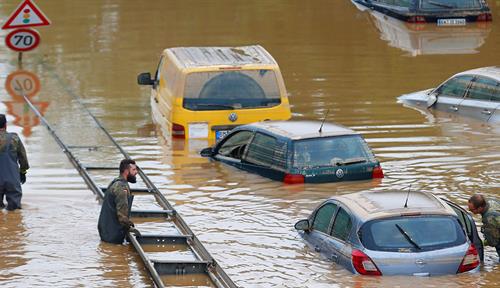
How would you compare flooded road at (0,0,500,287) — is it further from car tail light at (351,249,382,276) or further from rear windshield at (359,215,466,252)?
rear windshield at (359,215,466,252)

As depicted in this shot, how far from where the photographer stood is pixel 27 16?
3238 centimetres

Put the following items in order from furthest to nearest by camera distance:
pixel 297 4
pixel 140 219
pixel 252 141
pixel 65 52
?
pixel 297 4
pixel 65 52
pixel 252 141
pixel 140 219

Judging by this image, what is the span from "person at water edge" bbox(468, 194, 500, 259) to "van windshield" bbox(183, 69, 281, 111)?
9392 mm

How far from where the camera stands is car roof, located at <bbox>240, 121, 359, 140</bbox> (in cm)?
2138

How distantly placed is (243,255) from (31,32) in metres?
17.0

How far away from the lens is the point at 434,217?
1591cm

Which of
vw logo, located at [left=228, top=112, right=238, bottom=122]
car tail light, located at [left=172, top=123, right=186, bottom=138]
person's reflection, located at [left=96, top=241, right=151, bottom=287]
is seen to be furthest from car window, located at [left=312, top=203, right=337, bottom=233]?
car tail light, located at [left=172, top=123, right=186, bottom=138]

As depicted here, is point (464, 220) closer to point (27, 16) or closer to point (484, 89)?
point (484, 89)

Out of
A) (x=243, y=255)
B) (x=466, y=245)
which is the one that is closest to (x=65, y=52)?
(x=243, y=255)

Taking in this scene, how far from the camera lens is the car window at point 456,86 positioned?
91.8ft

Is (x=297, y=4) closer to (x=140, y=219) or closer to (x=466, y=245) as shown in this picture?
(x=140, y=219)

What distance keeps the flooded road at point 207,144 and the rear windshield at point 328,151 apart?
40 centimetres

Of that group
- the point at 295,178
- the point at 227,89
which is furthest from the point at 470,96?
the point at 295,178

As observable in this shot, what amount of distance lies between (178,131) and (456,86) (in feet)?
20.3
